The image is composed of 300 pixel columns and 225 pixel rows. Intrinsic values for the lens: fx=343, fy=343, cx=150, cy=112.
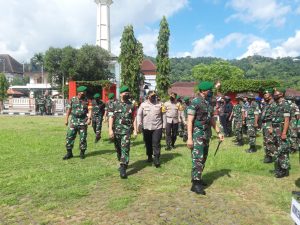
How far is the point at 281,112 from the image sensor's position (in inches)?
297

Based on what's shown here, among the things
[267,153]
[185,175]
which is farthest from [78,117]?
[267,153]

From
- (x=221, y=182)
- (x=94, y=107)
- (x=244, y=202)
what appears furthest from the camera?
(x=94, y=107)

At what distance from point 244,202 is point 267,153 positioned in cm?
347

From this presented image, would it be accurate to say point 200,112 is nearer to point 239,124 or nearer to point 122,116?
point 122,116

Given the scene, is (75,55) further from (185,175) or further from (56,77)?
(185,175)

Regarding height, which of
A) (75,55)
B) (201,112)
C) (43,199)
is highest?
(75,55)

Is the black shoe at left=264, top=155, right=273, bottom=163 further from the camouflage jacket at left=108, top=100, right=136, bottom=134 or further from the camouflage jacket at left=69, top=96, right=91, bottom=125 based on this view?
the camouflage jacket at left=69, top=96, right=91, bottom=125

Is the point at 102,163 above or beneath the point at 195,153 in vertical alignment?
beneath

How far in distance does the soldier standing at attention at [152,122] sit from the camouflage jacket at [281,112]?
8.77 feet

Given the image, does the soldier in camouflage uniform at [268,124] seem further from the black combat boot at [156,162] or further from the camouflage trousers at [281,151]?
the black combat boot at [156,162]

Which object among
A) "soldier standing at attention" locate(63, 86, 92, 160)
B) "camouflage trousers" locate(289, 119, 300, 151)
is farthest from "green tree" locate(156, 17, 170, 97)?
"soldier standing at attention" locate(63, 86, 92, 160)

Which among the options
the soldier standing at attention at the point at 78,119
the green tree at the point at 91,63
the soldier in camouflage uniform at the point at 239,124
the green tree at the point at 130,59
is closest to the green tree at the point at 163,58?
the green tree at the point at 130,59

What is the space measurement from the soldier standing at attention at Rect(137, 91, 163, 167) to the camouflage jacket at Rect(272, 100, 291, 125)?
267 cm

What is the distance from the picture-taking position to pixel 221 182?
710cm
